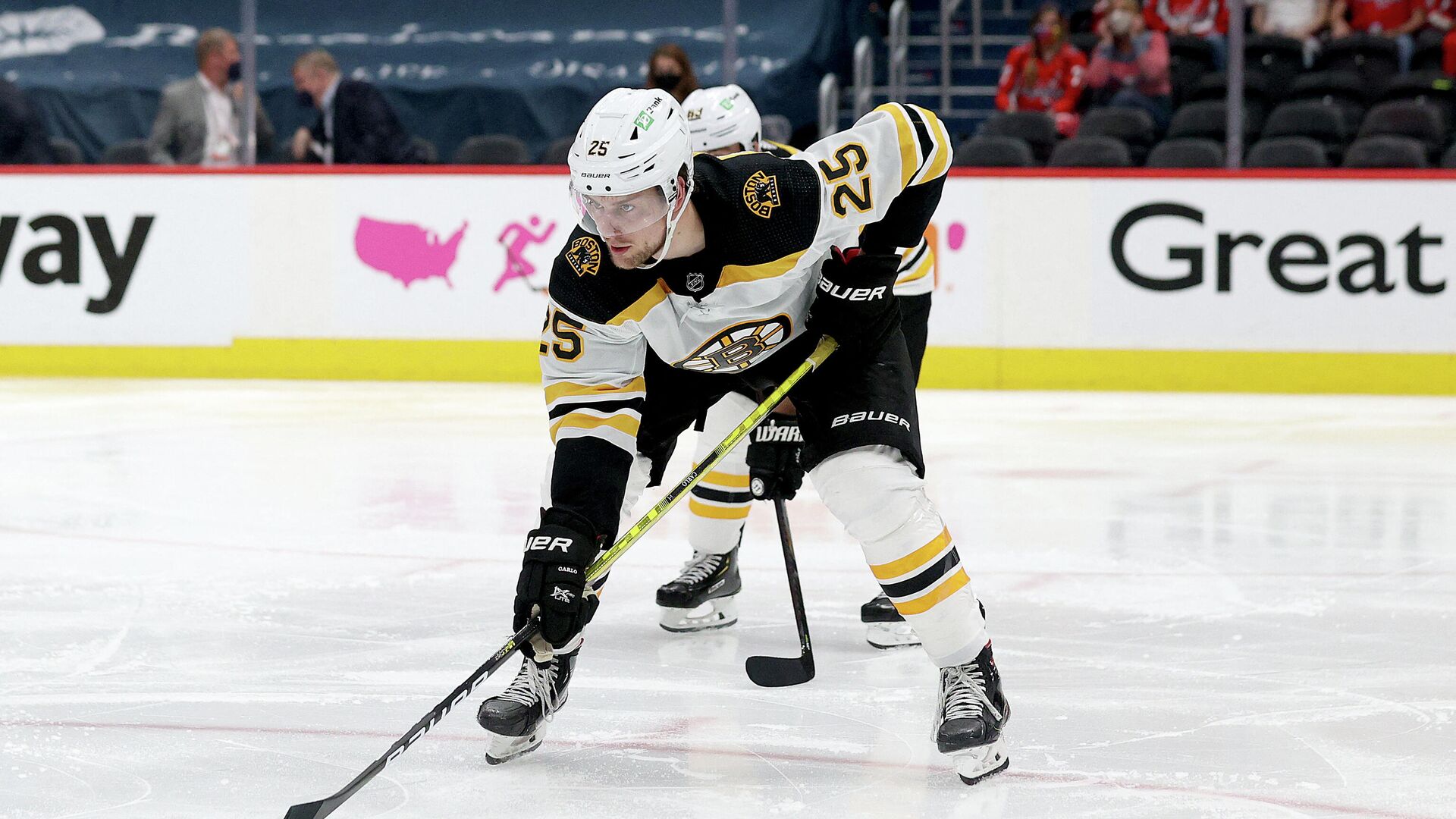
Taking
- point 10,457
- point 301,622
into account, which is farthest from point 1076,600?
point 10,457

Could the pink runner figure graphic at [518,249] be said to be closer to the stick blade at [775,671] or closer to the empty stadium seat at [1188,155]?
the empty stadium seat at [1188,155]

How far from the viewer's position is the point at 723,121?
11.3 feet

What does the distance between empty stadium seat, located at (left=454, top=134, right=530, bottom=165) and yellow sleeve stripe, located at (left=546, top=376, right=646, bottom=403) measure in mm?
5559

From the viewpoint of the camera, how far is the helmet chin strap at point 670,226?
7.39 feet

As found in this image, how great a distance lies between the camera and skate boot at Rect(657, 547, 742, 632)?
124 inches

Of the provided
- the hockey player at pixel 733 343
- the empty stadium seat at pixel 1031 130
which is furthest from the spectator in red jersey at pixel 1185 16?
the hockey player at pixel 733 343

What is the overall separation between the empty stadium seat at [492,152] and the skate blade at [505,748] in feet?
19.0

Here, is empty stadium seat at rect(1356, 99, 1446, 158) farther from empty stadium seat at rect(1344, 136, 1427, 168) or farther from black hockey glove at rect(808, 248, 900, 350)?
black hockey glove at rect(808, 248, 900, 350)

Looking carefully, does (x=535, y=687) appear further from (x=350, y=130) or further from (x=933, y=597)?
(x=350, y=130)

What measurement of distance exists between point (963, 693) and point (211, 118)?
6478 millimetres

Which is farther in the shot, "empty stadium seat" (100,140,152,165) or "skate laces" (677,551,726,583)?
"empty stadium seat" (100,140,152,165)

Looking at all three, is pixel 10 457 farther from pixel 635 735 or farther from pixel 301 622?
pixel 635 735

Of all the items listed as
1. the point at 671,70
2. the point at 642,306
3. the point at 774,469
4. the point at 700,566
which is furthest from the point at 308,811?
the point at 671,70

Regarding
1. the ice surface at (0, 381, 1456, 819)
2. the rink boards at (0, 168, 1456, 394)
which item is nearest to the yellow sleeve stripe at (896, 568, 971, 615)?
the ice surface at (0, 381, 1456, 819)
